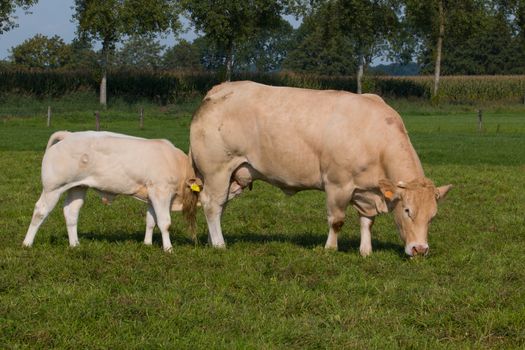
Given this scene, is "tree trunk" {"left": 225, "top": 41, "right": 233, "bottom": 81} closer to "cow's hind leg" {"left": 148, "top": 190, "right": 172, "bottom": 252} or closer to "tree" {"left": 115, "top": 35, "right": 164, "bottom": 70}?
"cow's hind leg" {"left": 148, "top": 190, "right": 172, "bottom": 252}

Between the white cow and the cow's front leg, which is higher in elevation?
the white cow

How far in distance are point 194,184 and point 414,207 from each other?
9.21 feet

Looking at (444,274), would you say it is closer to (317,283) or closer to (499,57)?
(317,283)

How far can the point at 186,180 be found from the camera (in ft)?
36.1

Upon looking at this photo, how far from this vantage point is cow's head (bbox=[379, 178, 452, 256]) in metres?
10.0

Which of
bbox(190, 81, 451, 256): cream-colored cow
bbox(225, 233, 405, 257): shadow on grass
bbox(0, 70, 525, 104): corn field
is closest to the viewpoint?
bbox(190, 81, 451, 256): cream-colored cow

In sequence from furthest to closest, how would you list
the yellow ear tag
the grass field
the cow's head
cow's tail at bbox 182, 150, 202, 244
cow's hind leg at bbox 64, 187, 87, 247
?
cow's tail at bbox 182, 150, 202, 244 → the yellow ear tag → cow's hind leg at bbox 64, 187, 87, 247 → the cow's head → the grass field

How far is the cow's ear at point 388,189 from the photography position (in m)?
10.1

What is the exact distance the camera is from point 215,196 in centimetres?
1141

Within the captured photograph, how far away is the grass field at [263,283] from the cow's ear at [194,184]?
0.75 metres

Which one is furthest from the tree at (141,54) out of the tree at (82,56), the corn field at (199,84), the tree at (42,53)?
the corn field at (199,84)

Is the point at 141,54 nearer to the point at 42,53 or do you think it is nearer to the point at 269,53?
the point at 269,53

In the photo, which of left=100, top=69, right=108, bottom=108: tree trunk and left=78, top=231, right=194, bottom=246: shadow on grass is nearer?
left=78, top=231, right=194, bottom=246: shadow on grass

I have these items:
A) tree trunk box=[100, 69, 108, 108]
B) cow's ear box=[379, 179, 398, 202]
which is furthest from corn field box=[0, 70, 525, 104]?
cow's ear box=[379, 179, 398, 202]
